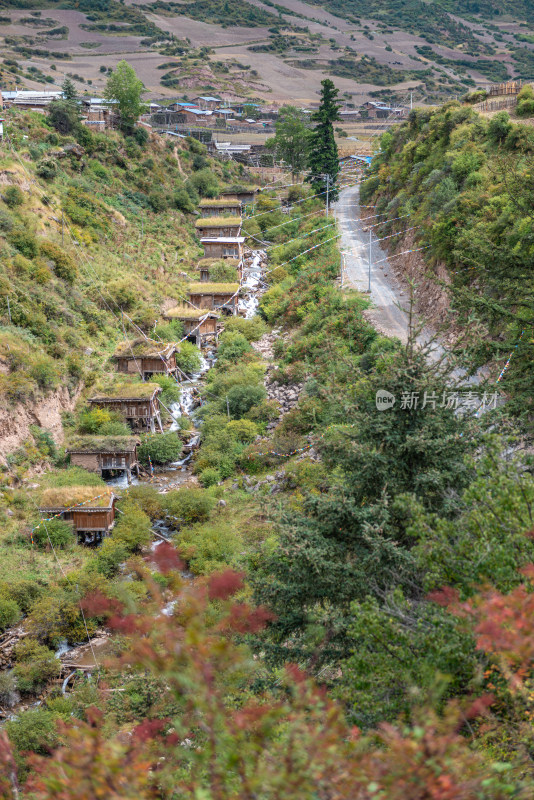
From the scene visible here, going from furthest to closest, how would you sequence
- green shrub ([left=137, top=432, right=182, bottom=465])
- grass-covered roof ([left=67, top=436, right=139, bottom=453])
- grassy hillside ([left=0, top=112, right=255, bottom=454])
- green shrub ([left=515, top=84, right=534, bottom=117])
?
green shrub ([left=515, top=84, right=534, bottom=117]) < grassy hillside ([left=0, top=112, right=255, bottom=454]) < green shrub ([left=137, top=432, right=182, bottom=465]) < grass-covered roof ([left=67, top=436, right=139, bottom=453])

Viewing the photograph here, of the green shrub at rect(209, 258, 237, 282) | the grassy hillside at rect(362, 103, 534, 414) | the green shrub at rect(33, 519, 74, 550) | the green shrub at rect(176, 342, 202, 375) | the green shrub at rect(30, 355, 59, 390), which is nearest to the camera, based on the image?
the grassy hillside at rect(362, 103, 534, 414)

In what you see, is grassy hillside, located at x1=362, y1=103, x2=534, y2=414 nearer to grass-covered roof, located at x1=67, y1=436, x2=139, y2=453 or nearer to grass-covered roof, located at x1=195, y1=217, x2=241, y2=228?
grass-covered roof, located at x1=195, y1=217, x2=241, y2=228

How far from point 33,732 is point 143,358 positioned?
19.5 meters

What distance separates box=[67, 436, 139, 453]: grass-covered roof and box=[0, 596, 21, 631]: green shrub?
307 inches

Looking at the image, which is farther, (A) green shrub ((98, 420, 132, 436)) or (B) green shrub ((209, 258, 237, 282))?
(B) green shrub ((209, 258, 237, 282))

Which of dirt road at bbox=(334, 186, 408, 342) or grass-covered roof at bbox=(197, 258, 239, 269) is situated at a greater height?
dirt road at bbox=(334, 186, 408, 342)

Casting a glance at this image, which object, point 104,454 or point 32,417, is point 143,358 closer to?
point 32,417

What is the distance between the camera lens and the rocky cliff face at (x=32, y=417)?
2198cm

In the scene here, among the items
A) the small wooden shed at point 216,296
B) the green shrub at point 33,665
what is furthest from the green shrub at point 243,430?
the small wooden shed at point 216,296

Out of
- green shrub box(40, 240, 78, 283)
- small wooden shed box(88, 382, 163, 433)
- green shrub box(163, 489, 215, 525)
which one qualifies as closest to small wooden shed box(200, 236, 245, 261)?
green shrub box(40, 240, 78, 283)

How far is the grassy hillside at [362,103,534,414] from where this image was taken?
1588 centimetres

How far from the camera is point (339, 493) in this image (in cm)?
1062

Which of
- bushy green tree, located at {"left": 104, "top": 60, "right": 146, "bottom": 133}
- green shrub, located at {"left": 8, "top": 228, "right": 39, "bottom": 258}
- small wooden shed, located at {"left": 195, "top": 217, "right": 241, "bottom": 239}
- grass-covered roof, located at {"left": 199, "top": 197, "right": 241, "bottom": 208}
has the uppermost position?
bushy green tree, located at {"left": 104, "top": 60, "right": 146, "bottom": 133}

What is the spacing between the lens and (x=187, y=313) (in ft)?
119
